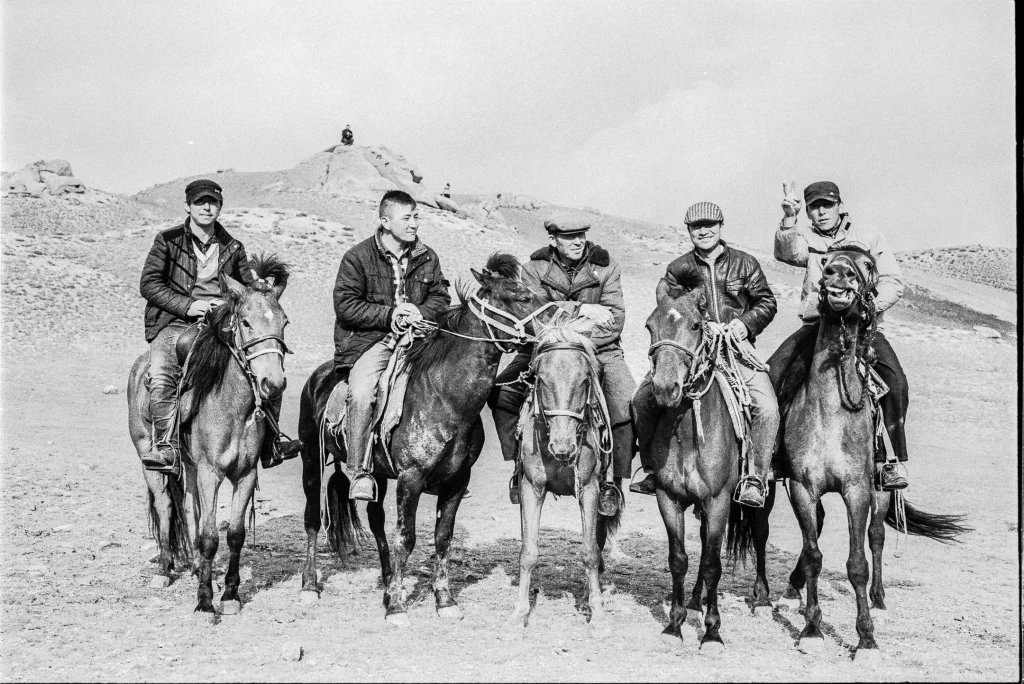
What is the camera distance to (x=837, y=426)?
6535 mm

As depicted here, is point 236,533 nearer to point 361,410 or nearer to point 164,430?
point 164,430

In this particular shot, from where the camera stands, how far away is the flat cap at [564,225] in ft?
23.6

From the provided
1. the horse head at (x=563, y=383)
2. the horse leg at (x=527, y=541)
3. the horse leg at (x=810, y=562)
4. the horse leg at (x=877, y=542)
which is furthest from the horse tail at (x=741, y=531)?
the horse head at (x=563, y=383)

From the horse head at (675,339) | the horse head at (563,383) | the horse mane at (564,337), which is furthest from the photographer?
the horse mane at (564,337)

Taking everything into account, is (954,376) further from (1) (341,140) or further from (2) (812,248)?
(1) (341,140)

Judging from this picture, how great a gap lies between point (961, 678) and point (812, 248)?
3.31 meters

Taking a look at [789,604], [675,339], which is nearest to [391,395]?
[675,339]

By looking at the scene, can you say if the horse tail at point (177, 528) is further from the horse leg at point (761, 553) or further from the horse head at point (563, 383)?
the horse leg at point (761, 553)

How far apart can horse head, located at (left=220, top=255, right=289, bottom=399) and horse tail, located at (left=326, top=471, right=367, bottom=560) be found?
1938 millimetres

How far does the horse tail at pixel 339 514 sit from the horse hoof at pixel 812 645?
4.18 metres

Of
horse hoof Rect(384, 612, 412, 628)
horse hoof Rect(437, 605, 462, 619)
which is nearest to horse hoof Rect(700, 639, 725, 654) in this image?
horse hoof Rect(437, 605, 462, 619)

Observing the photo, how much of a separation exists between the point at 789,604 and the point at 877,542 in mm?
929

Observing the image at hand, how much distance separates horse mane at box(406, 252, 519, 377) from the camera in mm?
6660

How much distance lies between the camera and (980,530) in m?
11.0
